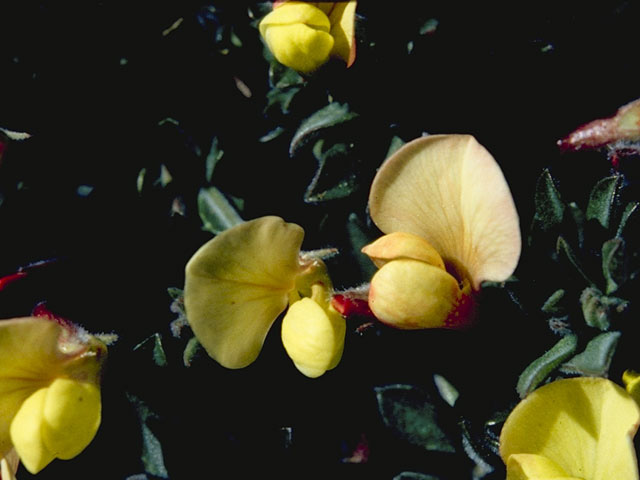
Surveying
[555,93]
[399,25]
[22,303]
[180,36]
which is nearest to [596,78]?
[555,93]

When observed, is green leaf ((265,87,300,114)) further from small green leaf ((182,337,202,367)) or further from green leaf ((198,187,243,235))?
small green leaf ((182,337,202,367))

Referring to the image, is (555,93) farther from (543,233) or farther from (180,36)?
(180,36)

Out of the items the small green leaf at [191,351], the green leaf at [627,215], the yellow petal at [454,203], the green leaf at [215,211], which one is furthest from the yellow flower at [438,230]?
the green leaf at [215,211]

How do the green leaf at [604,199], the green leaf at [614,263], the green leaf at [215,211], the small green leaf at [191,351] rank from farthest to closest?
the green leaf at [215,211], the small green leaf at [191,351], the green leaf at [604,199], the green leaf at [614,263]

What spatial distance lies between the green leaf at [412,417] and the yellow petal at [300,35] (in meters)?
0.54

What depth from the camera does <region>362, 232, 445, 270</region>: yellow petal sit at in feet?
3.89

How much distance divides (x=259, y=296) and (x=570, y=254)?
0.46m

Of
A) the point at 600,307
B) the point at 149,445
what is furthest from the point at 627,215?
the point at 149,445

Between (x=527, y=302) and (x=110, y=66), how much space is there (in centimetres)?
99

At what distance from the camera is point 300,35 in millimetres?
1263

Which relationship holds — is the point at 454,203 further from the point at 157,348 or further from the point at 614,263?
the point at 157,348

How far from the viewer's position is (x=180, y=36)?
172 cm

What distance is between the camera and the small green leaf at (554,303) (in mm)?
1217

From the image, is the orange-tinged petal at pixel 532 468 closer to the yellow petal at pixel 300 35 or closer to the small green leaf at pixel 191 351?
the small green leaf at pixel 191 351
